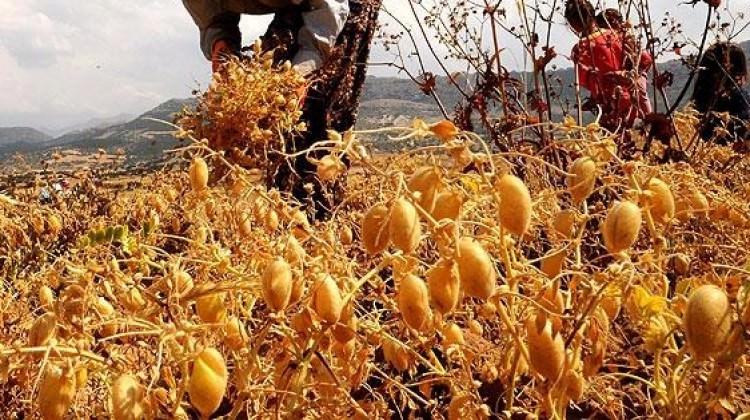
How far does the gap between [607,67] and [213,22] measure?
1.51 meters

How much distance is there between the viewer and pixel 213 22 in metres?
2.95

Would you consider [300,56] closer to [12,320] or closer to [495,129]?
[495,129]

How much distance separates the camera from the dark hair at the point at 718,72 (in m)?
3.36

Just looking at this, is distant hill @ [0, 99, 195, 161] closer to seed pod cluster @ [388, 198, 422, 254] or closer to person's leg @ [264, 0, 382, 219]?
person's leg @ [264, 0, 382, 219]

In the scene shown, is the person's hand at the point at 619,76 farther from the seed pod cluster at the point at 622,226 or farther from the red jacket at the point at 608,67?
the seed pod cluster at the point at 622,226

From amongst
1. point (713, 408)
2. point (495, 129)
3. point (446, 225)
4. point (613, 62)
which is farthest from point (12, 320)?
point (613, 62)

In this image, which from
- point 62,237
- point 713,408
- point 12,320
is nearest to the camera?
point 713,408

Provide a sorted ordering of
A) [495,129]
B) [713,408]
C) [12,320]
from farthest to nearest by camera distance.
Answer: [495,129] < [12,320] < [713,408]

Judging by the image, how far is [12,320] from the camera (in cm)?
164

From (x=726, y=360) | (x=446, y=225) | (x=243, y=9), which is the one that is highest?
(x=243, y=9)

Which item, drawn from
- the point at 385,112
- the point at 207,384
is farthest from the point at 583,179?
the point at 385,112

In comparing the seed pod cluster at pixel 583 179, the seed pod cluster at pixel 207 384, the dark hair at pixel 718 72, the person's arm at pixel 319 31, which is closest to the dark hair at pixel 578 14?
the dark hair at pixel 718 72

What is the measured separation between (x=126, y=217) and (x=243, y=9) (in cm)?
100

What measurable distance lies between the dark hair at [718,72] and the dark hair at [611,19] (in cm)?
55
